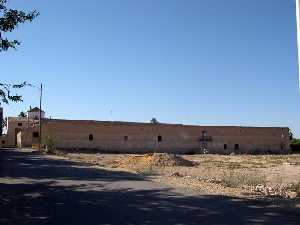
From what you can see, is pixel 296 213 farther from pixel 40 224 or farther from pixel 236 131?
pixel 236 131

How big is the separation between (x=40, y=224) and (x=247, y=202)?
533 cm

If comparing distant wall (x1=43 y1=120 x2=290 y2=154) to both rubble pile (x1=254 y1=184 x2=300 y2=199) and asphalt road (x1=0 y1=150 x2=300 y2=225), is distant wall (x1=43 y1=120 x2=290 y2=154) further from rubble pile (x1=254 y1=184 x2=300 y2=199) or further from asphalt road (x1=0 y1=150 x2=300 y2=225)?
asphalt road (x1=0 y1=150 x2=300 y2=225)

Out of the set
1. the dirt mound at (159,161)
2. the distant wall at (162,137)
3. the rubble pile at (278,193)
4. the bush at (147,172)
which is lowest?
the rubble pile at (278,193)

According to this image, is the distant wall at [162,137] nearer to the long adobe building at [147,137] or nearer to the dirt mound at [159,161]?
the long adobe building at [147,137]

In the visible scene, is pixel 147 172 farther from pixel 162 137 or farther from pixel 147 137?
pixel 162 137

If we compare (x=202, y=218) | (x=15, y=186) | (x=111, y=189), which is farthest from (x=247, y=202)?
(x=15, y=186)

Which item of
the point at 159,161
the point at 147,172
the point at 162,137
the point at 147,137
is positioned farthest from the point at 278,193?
the point at 162,137

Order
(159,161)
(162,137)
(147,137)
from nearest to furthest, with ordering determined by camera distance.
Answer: (159,161) → (147,137) → (162,137)

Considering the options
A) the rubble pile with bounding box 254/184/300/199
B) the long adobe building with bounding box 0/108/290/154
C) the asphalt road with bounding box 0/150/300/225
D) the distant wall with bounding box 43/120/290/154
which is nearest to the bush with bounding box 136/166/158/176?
the asphalt road with bounding box 0/150/300/225

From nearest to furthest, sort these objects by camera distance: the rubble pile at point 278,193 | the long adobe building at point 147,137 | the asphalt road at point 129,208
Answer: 1. the asphalt road at point 129,208
2. the rubble pile at point 278,193
3. the long adobe building at point 147,137

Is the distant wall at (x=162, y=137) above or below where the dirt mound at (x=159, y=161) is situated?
above

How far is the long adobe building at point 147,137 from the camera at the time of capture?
78.7m

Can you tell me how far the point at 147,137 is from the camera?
277 ft

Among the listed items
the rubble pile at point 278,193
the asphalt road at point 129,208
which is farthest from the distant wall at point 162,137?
the asphalt road at point 129,208
